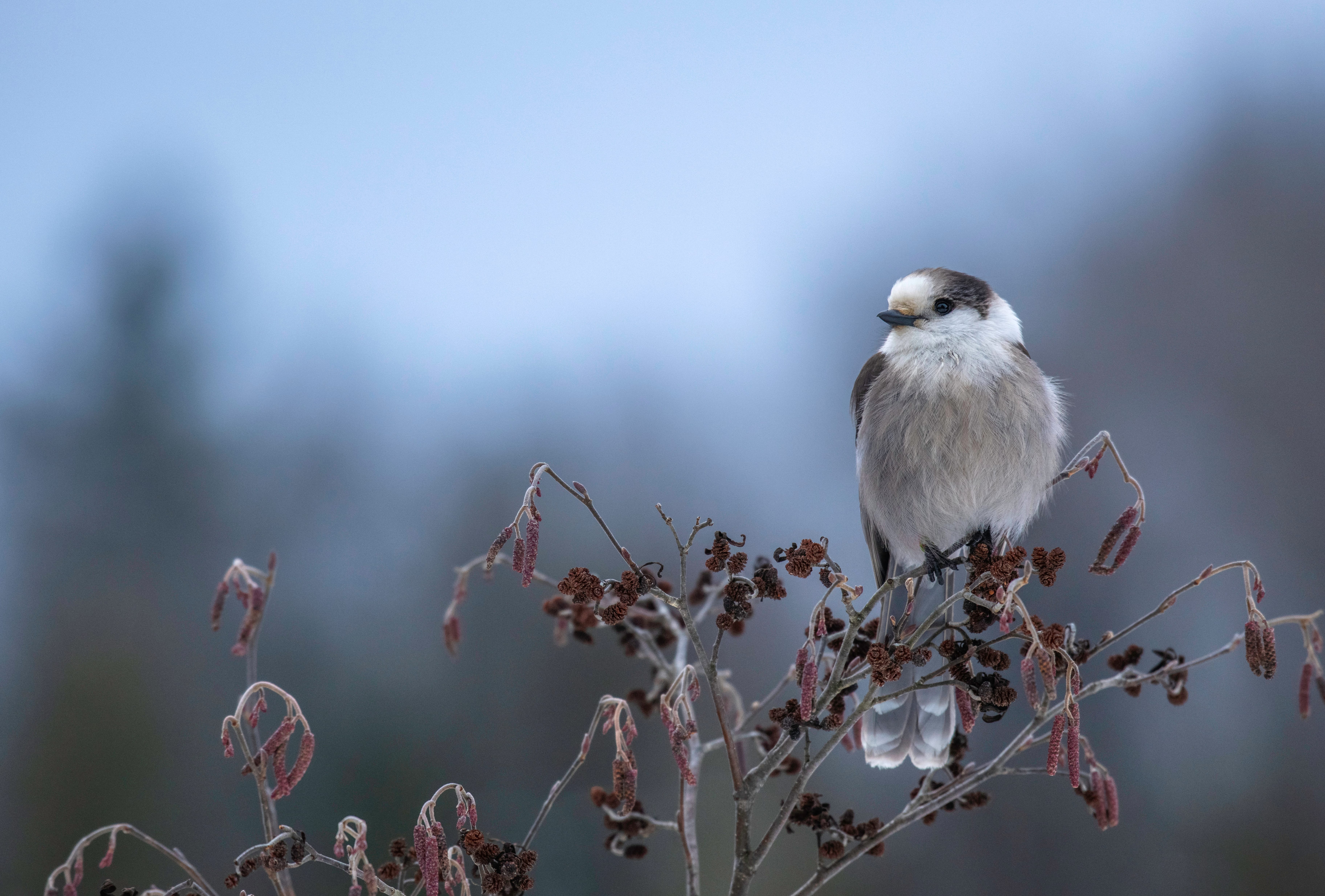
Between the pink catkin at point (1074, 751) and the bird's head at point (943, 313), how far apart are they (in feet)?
3.86

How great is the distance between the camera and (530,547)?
4.06 ft

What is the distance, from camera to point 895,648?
1339 mm

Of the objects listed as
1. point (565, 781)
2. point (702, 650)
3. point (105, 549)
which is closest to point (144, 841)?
point (565, 781)

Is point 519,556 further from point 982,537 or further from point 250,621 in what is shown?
point 982,537

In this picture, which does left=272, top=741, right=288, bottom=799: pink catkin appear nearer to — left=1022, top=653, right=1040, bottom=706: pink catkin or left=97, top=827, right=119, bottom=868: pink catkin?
left=97, top=827, right=119, bottom=868: pink catkin

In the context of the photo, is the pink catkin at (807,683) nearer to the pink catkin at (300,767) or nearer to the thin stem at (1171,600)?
the thin stem at (1171,600)

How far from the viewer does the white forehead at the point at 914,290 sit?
236cm

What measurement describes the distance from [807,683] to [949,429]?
3.62ft

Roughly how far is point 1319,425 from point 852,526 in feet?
28.5

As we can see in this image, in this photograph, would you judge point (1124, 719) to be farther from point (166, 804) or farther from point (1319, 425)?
point (166, 804)

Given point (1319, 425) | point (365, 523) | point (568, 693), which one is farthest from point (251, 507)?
point (1319, 425)

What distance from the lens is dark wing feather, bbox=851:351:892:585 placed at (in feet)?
8.12

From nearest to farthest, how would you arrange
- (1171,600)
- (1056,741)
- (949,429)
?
(1056,741), (1171,600), (949,429)

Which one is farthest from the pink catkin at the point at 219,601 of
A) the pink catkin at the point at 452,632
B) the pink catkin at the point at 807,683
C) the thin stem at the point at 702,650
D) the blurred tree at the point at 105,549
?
the blurred tree at the point at 105,549
